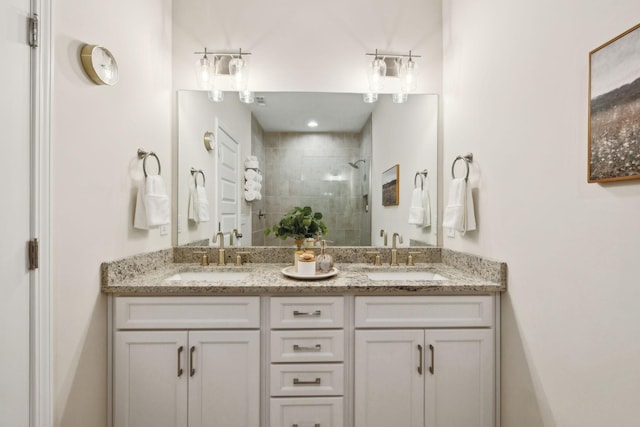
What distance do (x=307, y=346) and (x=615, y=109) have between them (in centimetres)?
141

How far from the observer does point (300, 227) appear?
1858 mm

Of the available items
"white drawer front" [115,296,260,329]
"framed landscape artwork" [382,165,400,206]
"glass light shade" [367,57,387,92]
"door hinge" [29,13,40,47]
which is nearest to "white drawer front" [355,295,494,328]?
"white drawer front" [115,296,260,329]

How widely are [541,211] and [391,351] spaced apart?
877mm

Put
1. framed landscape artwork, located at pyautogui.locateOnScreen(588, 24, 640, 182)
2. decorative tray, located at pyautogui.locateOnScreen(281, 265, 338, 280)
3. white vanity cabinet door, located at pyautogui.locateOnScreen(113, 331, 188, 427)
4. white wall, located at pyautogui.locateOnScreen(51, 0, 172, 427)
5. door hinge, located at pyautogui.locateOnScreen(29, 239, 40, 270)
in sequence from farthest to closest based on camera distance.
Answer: decorative tray, located at pyautogui.locateOnScreen(281, 265, 338, 280), white vanity cabinet door, located at pyautogui.locateOnScreen(113, 331, 188, 427), white wall, located at pyautogui.locateOnScreen(51, 0, 172, 427), door hinge, located at pyautogui.locateOnScreen(29, 239, 40, 270), framed landscape artwork, located at pyautogui.locateOnScreen(588, 24, 640, 182)

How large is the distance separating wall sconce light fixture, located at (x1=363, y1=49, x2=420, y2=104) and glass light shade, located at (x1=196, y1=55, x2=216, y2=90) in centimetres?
100

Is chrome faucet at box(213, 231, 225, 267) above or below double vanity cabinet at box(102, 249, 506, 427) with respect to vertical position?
above

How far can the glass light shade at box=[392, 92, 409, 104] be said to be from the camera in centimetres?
197

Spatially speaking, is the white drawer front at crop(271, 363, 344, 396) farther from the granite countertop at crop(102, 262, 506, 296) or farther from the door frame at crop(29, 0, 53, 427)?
the door frame at crop(29, 0, 53, 427)

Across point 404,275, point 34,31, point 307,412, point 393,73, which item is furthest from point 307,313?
point 393,73

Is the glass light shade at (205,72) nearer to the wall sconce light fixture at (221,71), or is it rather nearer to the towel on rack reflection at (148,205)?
the wall sconce light fixture at (221,71)

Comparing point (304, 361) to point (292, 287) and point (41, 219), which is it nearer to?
point (292, 287)

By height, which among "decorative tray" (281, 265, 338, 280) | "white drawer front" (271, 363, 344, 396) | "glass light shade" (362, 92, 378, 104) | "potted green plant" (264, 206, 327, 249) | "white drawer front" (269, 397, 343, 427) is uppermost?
"glass light shade" (362, 92, 378, 104)

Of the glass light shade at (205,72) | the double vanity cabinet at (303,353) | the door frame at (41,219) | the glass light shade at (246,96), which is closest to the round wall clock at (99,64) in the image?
the door frame at (41,219)

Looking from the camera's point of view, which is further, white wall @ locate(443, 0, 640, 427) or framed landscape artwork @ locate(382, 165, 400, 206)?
framed landscape artwork @ locate(382, 165, 400, 206)
